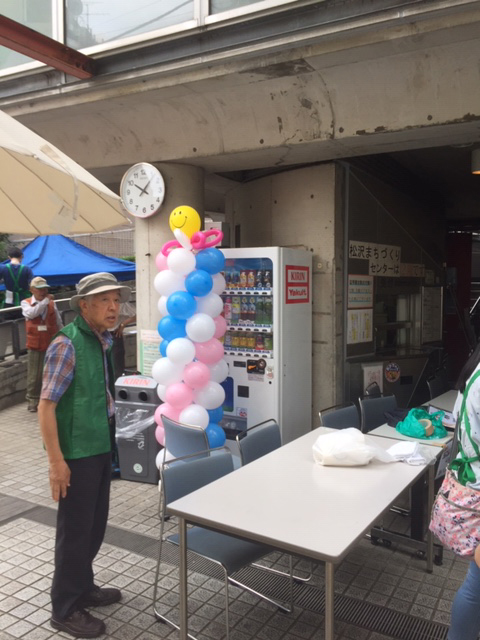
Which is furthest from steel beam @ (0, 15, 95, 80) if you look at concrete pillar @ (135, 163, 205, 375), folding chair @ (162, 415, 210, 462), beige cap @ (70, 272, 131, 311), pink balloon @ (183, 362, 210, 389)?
folding chair @ (162, 415, 210, 462)

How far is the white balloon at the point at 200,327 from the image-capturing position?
4371mm

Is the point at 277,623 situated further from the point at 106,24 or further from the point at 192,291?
the point at 106,24

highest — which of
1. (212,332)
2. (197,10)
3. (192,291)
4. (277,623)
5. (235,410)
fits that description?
(197,10)

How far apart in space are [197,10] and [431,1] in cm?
195

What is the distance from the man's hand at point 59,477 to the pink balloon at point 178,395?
176 centimetres

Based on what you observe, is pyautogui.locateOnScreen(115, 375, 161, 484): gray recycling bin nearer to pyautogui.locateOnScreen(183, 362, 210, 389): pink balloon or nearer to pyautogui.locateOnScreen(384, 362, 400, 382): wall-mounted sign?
pyautogui.locateOnScreen(183, 362, 210, 389): pink balloon

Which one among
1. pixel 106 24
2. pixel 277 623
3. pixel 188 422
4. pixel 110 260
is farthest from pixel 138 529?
pixel 110 260

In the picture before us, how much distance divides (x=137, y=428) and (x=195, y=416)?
32.2 inches

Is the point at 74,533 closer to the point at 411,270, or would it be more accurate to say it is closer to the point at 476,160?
the point at 476,160

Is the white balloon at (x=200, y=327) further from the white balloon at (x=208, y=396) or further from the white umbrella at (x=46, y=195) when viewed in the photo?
the white umbrella at (x=46, y=195)

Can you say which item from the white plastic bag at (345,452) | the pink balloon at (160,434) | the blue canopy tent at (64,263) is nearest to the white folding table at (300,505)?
the white plastic bag at (345,452)

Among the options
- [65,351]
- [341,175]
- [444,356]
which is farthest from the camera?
[444,356]

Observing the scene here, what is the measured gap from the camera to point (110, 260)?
1201cm

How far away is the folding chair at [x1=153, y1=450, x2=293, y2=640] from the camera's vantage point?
268cm
